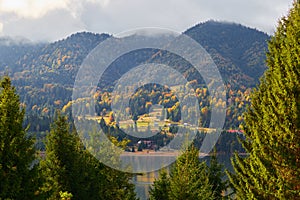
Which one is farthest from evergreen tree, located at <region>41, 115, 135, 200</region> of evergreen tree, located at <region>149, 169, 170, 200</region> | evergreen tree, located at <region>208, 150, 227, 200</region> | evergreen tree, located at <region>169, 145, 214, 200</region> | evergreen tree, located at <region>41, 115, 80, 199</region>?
evergreen tree, located at <region>149, 169, 170, 200</region>

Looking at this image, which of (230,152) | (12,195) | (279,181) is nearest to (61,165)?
(12,195)

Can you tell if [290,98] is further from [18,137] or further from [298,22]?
[18,137]

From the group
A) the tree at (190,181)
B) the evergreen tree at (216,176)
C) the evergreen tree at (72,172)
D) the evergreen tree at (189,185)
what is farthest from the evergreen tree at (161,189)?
the evergreen tree at (72,172)

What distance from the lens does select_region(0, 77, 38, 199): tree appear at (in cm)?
1308

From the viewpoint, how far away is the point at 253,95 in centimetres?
1595

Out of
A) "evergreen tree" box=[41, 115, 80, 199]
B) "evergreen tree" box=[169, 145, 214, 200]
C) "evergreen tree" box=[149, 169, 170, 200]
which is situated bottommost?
"evergreen tree" box=[149, 169, 170, 200]

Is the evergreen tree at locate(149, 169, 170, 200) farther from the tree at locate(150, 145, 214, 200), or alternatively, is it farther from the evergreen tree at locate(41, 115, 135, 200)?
the evergreen tree at locate(41, 115, 135, 200)

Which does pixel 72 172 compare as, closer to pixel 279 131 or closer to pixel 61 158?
pixel 61 158

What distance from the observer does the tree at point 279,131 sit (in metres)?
13.0

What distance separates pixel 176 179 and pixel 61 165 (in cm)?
691

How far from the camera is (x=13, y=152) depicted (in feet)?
44.3

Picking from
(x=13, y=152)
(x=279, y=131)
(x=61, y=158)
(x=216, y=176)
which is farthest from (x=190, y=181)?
(x=13, y=152)

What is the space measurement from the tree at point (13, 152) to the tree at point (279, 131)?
7.82m

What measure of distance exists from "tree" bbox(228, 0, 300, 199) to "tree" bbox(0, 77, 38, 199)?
7817 millimetres
